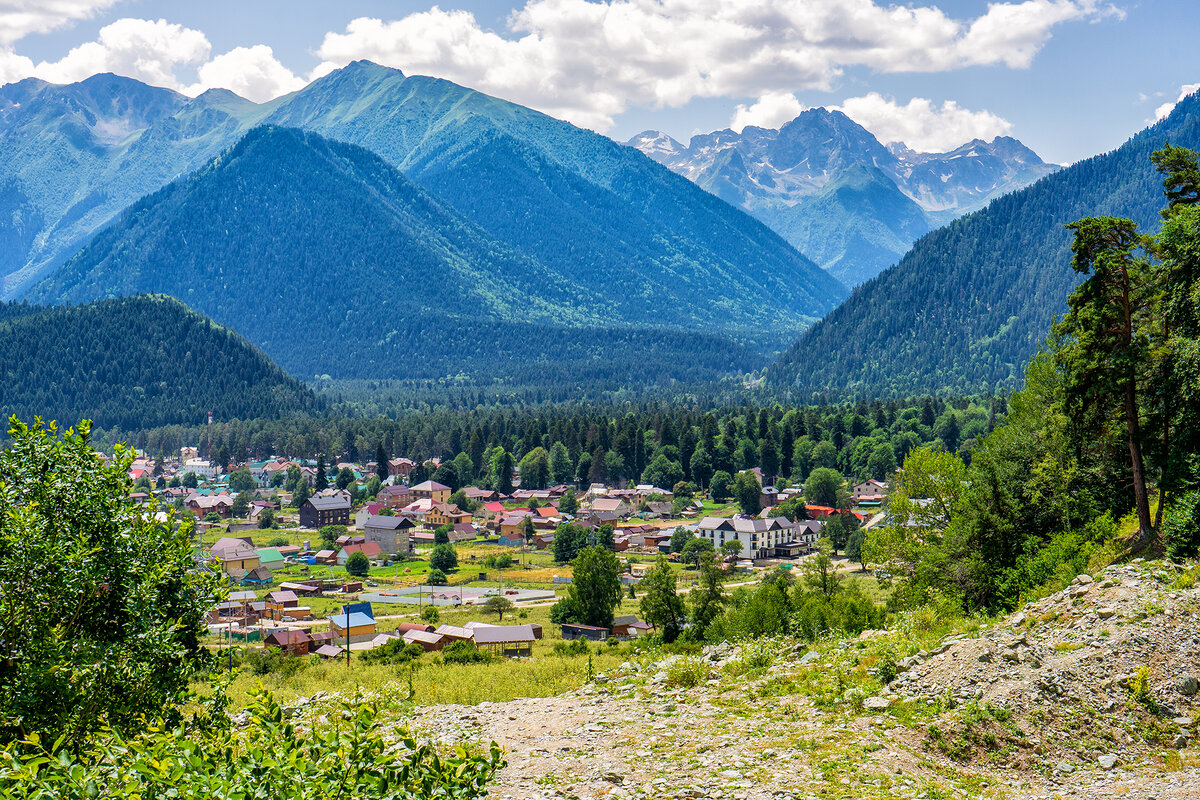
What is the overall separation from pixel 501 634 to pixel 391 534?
67274 mm

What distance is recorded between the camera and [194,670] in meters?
19.8

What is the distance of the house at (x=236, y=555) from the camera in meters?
104

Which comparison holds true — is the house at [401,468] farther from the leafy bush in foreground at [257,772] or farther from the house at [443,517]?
the leafy bush in foreground at [257,772]

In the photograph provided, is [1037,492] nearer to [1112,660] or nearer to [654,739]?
[1112,660]

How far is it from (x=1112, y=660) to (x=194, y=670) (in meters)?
20.9

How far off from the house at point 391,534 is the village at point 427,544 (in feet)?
0.76

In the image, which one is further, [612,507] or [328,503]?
[328,503]

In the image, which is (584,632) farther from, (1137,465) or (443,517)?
(443,517)

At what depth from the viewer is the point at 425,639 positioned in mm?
59188

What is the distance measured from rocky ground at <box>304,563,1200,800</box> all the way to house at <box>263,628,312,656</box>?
36093 mm

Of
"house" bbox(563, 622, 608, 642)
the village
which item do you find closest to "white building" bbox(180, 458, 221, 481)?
the village

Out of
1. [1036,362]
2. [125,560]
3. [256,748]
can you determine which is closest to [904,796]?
[256,748]

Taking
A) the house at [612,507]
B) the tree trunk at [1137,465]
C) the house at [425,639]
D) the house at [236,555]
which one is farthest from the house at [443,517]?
the tree trunk at [1137,465]

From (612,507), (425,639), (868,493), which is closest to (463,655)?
(425,639)
